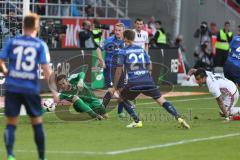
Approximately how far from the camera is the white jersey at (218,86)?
17828 mm

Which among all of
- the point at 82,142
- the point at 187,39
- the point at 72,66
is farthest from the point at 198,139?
the point at 187,39

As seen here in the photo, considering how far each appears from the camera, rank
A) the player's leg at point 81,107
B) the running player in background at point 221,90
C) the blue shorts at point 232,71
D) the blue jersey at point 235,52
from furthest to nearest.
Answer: the blue shorts at point 232,71, the blue jersey at point 235,52, the player's leg at point 81,107, the running player in background at point 221,90

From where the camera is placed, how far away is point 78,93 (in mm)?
18281

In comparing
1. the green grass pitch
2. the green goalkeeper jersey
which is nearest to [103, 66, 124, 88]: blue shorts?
the green grass pitch

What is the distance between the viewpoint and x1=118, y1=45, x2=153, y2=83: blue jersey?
16.6 metres

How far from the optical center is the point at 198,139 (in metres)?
15.2

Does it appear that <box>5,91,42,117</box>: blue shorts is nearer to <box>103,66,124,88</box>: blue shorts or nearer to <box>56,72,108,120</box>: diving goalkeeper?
<box>56,72,108,120</box>: diving goalkeeper

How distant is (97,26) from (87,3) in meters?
4.55

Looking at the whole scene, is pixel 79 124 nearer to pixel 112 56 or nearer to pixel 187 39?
pixel 112 56

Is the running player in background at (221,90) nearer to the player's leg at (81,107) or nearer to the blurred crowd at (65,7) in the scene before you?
the player's leg at (81,107)

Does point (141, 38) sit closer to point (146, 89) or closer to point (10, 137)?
point (146, 89)

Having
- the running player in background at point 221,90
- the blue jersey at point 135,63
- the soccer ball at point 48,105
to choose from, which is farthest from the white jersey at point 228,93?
the soccer ball at point 48,105

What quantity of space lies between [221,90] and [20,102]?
7531 mm

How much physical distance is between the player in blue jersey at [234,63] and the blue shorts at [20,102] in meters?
9.93
